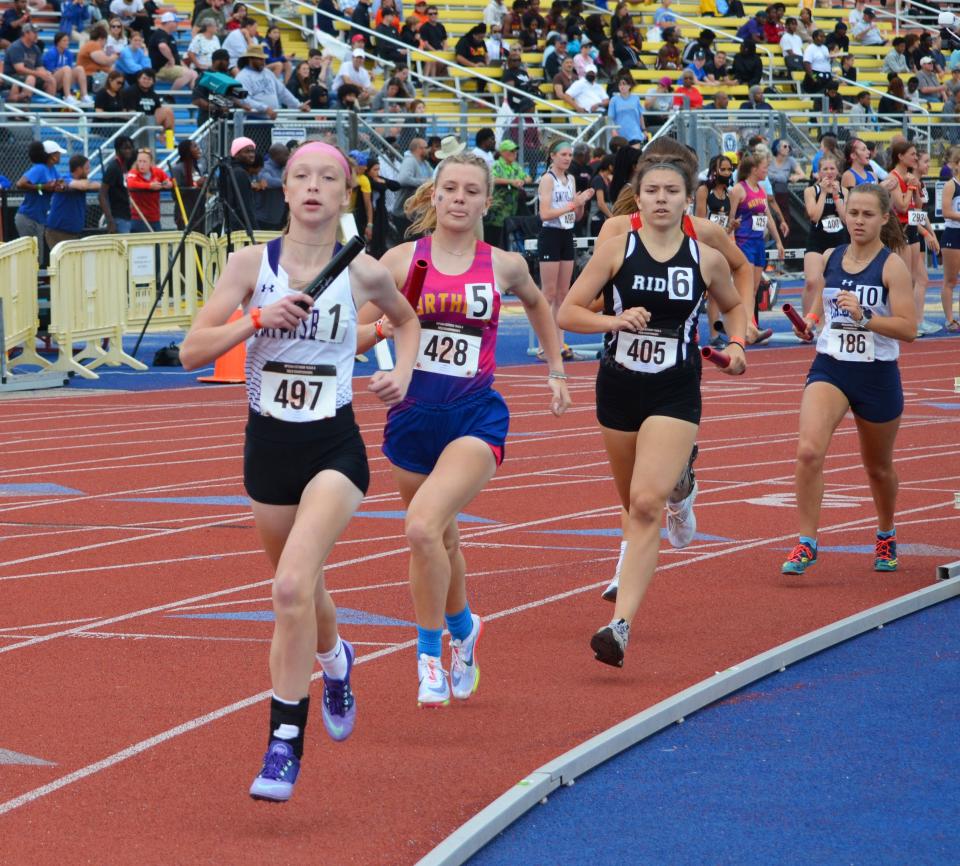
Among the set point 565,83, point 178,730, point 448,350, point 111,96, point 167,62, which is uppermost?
point 167,62

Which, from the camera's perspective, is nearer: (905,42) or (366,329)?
(366,329)

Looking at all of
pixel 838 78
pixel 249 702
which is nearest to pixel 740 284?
pixel 249 702

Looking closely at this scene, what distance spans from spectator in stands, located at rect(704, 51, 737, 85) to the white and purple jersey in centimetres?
2854

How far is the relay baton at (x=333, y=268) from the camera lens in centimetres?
504

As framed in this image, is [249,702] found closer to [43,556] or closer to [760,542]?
[43,556]

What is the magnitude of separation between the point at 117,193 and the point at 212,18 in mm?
7198

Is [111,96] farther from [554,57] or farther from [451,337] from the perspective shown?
[451,337]

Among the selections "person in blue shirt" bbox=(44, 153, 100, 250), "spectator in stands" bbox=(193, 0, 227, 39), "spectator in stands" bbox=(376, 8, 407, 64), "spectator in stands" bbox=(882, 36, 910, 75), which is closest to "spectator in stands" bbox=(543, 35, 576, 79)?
"spectator in stands" bbox=(376, 8, 407, 64)

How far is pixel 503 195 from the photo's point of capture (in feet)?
77.2

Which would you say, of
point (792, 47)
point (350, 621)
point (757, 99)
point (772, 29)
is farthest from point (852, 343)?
point (772, 29)

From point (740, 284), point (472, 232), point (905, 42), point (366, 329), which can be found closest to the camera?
point (366, 329)

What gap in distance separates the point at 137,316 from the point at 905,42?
25.6m

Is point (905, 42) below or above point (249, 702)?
above

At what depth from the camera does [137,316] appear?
18.0 m
